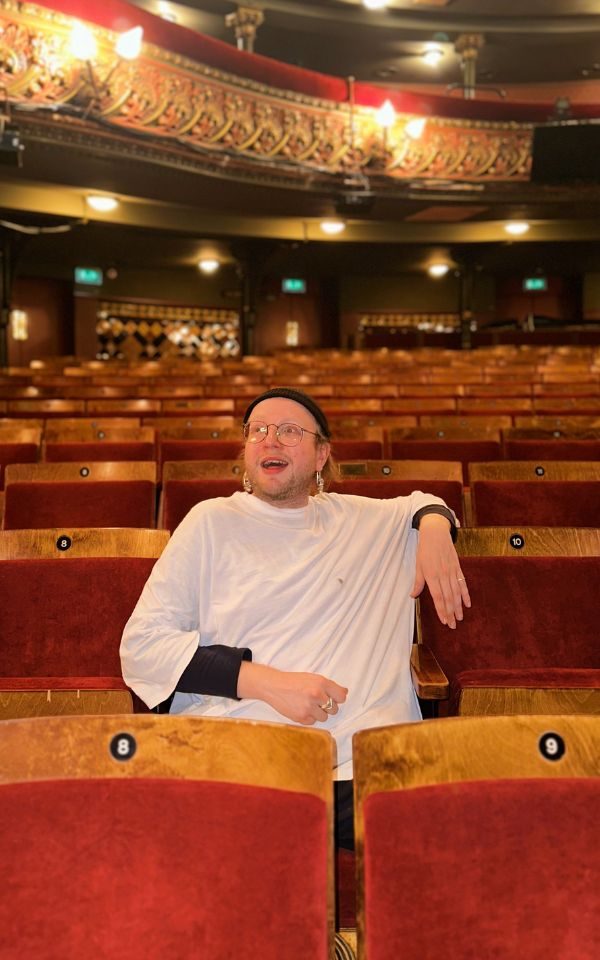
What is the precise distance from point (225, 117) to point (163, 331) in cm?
709

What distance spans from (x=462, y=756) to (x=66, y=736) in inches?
15.7

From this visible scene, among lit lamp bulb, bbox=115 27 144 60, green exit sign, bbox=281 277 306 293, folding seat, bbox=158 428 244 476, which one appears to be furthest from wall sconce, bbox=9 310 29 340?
folding seat, bbox=158 428 244 476

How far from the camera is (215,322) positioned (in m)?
15.5

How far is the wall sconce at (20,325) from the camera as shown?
13188 mm

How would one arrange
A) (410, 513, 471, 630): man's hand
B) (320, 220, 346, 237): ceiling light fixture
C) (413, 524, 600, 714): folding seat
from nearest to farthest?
(410, 513, 471, 630): man's hand < (413, 524, 600, 714): folding seat < (320, 220, 346, 237): ceiling light fixture

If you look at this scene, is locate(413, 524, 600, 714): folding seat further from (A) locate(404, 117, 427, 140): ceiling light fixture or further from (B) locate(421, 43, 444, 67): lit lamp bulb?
(B) locate(421, 43, 444, 67): lit lamp bulb

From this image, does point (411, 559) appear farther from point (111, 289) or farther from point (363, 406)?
point (111, 289)

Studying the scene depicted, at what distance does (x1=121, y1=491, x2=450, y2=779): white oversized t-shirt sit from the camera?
4.96 feet

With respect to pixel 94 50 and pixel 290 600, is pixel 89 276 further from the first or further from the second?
pixel 290 600

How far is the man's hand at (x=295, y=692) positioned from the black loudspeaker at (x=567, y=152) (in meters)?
9.49

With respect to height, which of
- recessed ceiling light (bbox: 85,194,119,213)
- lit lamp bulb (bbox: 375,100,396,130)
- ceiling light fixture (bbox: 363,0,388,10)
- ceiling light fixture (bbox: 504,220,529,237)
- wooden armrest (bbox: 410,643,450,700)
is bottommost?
wooden armrest (bbox: 410,643,450,700)

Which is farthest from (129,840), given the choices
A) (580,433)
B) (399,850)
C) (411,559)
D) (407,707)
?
(580,433)

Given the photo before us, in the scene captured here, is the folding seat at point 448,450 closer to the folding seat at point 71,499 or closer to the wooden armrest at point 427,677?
Answer: the folding seat at point 71,499

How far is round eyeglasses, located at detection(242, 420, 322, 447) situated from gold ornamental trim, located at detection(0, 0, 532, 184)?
18.2ft
